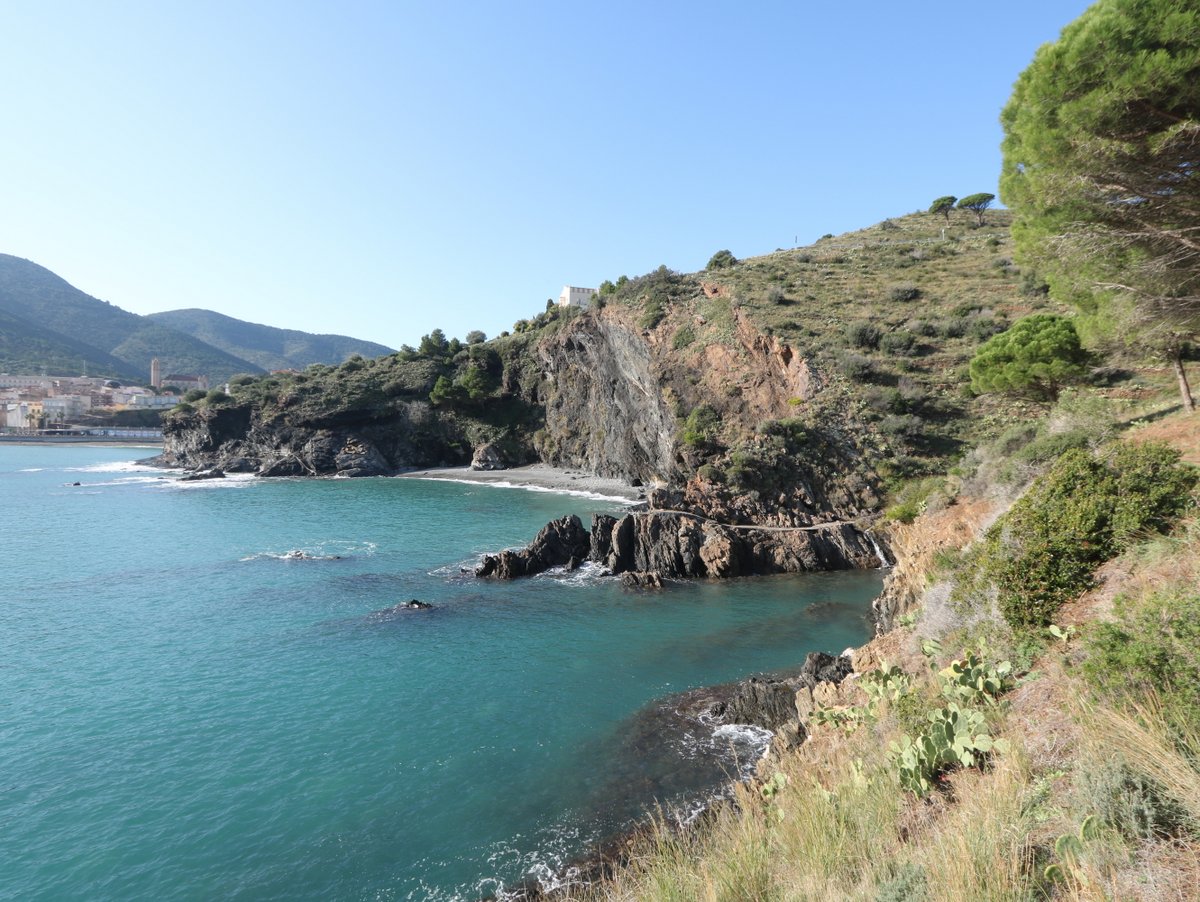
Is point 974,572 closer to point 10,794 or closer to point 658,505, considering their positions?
point 10,794

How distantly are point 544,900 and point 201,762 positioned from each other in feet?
28.2

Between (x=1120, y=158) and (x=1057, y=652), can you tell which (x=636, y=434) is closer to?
(x=1120, y=158)

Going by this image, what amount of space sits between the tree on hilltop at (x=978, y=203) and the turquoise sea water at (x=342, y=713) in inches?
2957

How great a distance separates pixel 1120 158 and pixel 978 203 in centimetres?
8352

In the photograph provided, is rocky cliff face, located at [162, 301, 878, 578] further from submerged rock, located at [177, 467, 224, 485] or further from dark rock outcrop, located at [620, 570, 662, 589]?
submerged rock, located at [177, 467, 224, 485]

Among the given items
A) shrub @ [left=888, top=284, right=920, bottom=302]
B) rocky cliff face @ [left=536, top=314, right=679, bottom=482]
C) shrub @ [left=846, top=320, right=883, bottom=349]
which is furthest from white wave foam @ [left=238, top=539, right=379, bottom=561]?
shrub @ [left=888, top=284, right=920, bottom=302]

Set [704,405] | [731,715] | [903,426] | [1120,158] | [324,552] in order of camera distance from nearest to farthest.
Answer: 1. [1120,158]
2. [731,715]
3. [324,552]
4. [903,426]
5. [704,405]

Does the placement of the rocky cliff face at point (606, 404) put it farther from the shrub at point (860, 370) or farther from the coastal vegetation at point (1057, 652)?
the coastal vegetation at point (1057, 652)

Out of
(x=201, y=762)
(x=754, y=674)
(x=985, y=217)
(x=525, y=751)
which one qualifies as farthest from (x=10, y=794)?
(x=985, y=217)

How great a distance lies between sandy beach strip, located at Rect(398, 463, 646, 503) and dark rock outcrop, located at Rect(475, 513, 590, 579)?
18331 millimetres

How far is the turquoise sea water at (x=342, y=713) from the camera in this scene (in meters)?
10.2

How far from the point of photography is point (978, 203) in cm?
7819

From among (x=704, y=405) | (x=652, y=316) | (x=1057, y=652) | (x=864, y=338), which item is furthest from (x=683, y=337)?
(x=1057, y=652)

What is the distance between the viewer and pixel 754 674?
16.7 m
